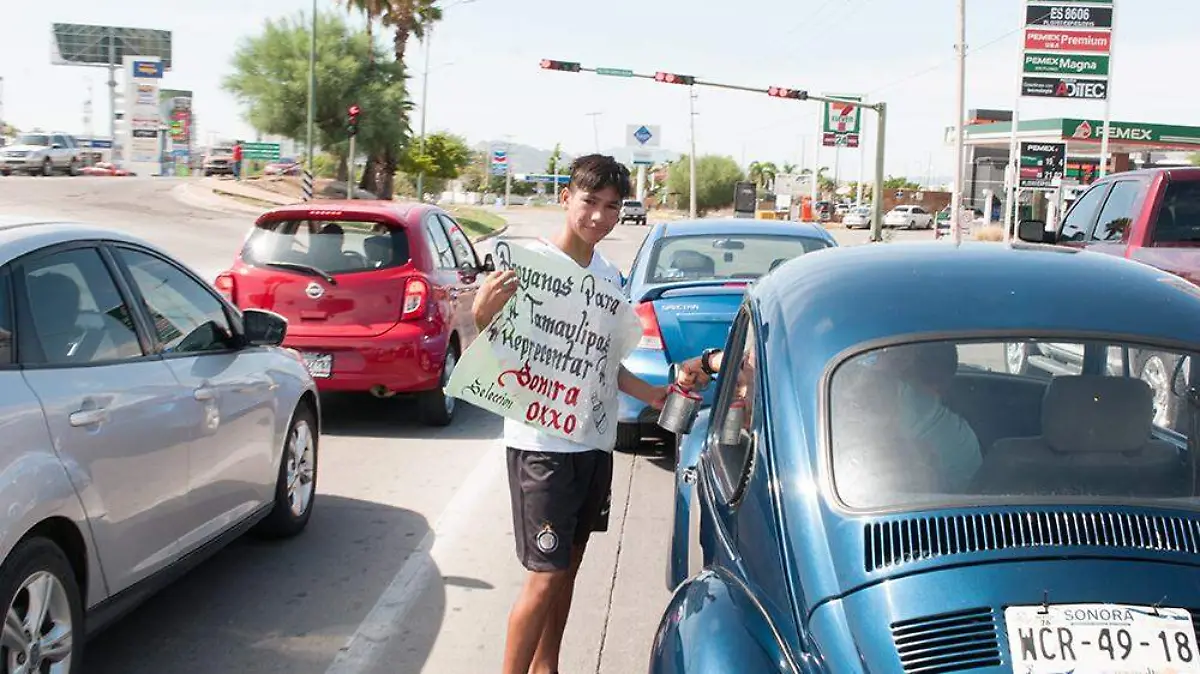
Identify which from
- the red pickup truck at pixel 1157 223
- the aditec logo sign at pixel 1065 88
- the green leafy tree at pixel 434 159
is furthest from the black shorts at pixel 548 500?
the green leafy tree at pixel 434 159

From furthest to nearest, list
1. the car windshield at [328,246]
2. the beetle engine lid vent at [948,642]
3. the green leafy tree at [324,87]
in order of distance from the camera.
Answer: the green leafy tree at [324,87], the car windshield at [328,246], the beetle engine lid vent at [948,642]

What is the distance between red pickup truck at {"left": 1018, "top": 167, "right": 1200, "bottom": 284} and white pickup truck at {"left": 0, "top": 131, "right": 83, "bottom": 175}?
1973 inches

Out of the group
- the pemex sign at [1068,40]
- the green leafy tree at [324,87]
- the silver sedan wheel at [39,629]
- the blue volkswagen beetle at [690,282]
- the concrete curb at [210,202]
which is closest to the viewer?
the silver sedan wheel at [39,629]

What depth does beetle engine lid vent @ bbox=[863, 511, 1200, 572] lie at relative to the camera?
249cm

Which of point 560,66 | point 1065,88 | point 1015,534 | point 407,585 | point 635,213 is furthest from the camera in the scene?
point 635,213

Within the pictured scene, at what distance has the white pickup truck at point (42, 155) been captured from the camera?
169 ft

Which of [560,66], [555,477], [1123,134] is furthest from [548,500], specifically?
[1123,134]

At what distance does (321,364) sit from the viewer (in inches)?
346

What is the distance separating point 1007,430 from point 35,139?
57.5 meters

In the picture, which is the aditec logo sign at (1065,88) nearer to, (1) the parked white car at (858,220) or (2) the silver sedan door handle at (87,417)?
(1) the parked white car at (858,220)

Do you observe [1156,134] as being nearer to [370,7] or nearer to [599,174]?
[370,7]

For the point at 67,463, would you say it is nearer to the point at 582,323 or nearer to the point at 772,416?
the point at 582,323

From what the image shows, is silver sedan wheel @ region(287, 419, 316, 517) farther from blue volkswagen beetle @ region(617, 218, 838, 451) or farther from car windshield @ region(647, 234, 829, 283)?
car windshield @ region(647, 234, 829, 283)

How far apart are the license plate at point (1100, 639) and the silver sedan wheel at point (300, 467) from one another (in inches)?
174
